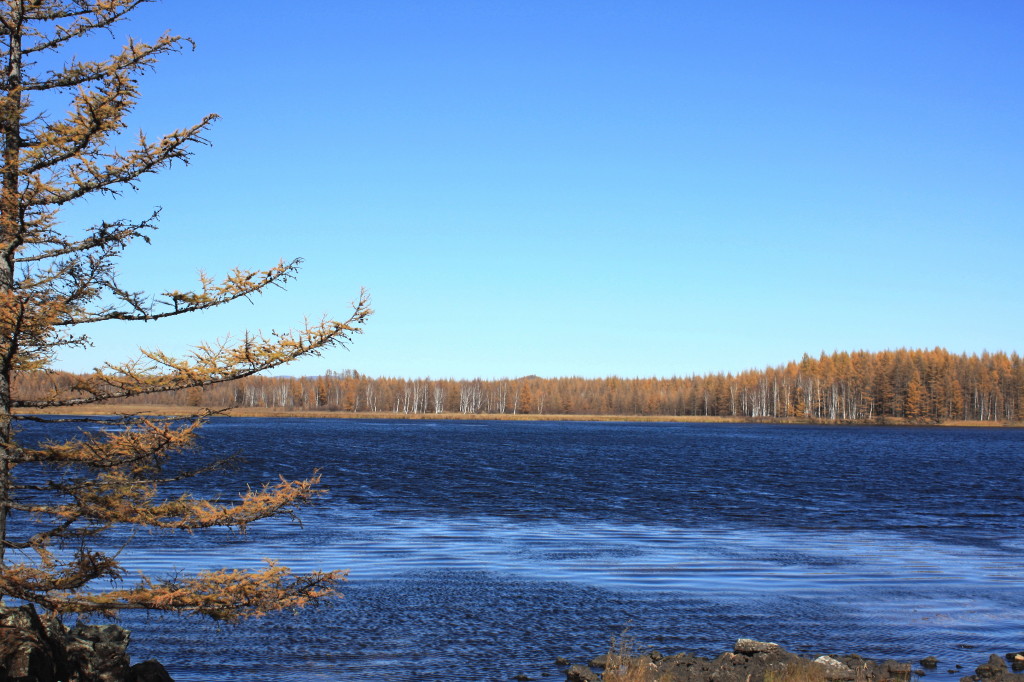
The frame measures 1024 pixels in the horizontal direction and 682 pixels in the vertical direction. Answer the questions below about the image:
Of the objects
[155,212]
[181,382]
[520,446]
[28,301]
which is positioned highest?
[155,212]

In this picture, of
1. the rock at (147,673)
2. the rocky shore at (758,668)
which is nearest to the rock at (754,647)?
the rocky shore at (758,668)

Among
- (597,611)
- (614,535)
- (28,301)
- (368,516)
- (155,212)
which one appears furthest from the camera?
(368,516)

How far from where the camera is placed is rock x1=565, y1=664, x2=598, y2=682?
13.1 metres

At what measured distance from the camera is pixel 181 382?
9.34 metres

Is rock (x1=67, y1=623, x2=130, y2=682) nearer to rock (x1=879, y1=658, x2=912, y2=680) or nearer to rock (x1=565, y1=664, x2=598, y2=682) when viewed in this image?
rock (x1=565, y1=664, x2=598, y2=682)

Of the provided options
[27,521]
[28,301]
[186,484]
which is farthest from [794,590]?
[186,484]

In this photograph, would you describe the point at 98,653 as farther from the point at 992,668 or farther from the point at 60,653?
the point at 992,668

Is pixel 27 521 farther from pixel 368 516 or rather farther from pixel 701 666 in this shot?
pixel 701 666

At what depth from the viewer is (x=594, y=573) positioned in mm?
Answer: 21812

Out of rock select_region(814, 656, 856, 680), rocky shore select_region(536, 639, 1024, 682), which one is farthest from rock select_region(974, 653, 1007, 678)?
rock select_region(814, 656, 856, 680)

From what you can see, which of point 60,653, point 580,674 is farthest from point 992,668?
point 60,653

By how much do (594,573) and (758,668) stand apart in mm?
9116

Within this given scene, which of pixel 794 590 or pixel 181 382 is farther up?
pixel 181 382

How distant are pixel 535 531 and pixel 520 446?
5597cm
